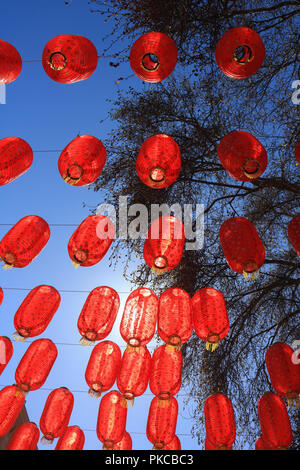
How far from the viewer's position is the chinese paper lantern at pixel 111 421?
9.42 ft

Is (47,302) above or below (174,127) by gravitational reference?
below

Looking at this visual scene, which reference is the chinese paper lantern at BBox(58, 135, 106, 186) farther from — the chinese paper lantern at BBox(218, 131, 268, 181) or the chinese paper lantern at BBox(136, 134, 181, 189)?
the chinese paper lantern at BBox(218, 131, 268, 181)

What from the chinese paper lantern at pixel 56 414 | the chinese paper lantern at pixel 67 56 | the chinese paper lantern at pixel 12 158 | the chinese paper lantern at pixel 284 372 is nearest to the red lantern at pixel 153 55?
the chinese paper lantern at pixel 67 56

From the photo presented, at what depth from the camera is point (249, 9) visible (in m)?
3.79

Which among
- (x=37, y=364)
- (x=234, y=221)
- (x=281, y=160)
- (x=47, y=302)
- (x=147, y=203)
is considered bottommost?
(x=37, y=364)

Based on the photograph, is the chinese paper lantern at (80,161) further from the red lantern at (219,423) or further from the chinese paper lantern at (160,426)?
the red lantern at (219,423)

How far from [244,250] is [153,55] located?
1711mm

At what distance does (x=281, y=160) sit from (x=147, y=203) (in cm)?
207

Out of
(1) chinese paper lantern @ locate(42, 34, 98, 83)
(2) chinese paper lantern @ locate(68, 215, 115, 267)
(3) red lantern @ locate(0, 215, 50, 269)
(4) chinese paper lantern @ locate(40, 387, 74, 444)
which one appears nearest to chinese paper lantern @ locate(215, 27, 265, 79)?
(1) chinese paper lantern @ locate(42, 34, 98, 83)

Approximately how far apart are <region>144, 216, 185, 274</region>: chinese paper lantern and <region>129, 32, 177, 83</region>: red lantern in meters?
1.22
